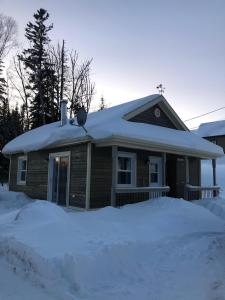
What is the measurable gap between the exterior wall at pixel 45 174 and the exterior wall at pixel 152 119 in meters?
3.00

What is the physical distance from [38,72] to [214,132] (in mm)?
20911

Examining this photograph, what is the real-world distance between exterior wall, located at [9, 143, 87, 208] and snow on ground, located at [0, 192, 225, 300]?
3177mm

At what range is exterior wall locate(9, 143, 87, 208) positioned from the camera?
13.1 meters

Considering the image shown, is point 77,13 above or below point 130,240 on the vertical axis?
above

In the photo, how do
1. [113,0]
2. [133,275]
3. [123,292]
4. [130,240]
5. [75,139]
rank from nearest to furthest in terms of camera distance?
[123,292] < [133,275] < [130,240] < [75,139] < [113,0]

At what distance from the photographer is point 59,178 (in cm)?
1484

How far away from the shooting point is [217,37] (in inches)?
587

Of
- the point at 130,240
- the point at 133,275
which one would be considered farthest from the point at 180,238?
the point at 133,275

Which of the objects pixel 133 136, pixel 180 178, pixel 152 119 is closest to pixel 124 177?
pixel 133 136

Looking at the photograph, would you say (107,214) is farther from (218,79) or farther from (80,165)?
(218,79)

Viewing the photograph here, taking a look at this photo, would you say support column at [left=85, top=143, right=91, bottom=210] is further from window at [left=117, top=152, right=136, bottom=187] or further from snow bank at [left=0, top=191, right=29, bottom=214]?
snow bank at [left=0, top=191, right=29, bottom=214]

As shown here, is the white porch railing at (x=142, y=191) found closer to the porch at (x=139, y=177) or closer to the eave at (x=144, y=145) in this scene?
the porch at (x=139, y=177)

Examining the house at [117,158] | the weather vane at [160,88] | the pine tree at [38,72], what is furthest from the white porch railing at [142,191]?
the pine tree at [38,72]

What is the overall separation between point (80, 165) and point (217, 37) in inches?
321
